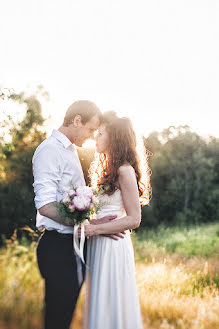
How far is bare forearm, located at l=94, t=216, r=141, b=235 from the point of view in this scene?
330 cm

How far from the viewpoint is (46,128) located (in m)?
15.4

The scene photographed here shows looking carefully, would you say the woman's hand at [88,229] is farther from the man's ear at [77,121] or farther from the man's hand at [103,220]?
the man's ear at [77,121]

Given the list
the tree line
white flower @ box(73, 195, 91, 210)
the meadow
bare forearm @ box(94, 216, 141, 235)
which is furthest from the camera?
the tree line

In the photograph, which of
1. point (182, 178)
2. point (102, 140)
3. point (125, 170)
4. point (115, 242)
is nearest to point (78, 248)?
point (115, 242)

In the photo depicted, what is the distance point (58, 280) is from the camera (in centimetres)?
316

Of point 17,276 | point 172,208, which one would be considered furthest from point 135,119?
point 172,208

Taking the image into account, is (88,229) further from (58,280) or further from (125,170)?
(125,170)

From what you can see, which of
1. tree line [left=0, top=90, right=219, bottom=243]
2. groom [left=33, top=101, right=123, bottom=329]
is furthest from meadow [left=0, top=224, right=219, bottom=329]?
tree line [left=0, top=90, right=219, bottom=243]

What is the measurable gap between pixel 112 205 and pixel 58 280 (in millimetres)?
865

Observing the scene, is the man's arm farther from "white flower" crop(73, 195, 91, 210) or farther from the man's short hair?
the man's short hair

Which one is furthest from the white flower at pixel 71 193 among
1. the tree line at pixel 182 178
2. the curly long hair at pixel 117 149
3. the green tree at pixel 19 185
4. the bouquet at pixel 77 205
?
the tree line at pixel 182 178

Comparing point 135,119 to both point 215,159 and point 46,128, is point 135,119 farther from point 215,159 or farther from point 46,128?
point 215,159

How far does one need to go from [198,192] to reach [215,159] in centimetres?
307

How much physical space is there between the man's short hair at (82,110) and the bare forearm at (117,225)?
0.99m
